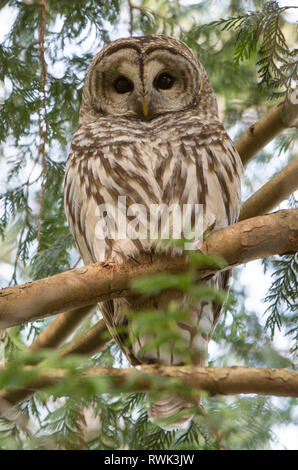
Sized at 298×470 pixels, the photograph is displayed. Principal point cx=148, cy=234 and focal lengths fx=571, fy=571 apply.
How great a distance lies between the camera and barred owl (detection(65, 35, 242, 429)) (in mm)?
2742

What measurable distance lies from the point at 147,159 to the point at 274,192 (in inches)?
28.2

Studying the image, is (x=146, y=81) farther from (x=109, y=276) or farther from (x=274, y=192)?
(x=109, y=276)

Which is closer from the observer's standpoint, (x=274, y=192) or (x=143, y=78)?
(x=274, y=192)

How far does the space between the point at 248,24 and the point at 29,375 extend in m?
2.18

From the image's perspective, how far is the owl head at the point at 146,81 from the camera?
3195 mm

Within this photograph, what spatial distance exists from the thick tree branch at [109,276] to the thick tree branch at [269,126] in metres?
0.76

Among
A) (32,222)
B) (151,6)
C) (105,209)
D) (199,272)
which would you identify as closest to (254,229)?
(199,272)

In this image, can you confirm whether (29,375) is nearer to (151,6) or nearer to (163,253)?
(163,253)

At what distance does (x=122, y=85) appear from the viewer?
3326 millimetres

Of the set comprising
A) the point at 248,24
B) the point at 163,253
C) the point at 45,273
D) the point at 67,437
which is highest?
the point at 248,24

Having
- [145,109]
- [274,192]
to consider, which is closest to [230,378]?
[274,192]

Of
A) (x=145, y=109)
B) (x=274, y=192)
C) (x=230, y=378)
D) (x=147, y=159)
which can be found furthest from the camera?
(x=145, y=109)

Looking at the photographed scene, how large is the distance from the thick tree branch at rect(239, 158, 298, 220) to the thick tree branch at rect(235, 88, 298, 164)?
0.81ft

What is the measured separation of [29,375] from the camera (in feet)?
3.70
